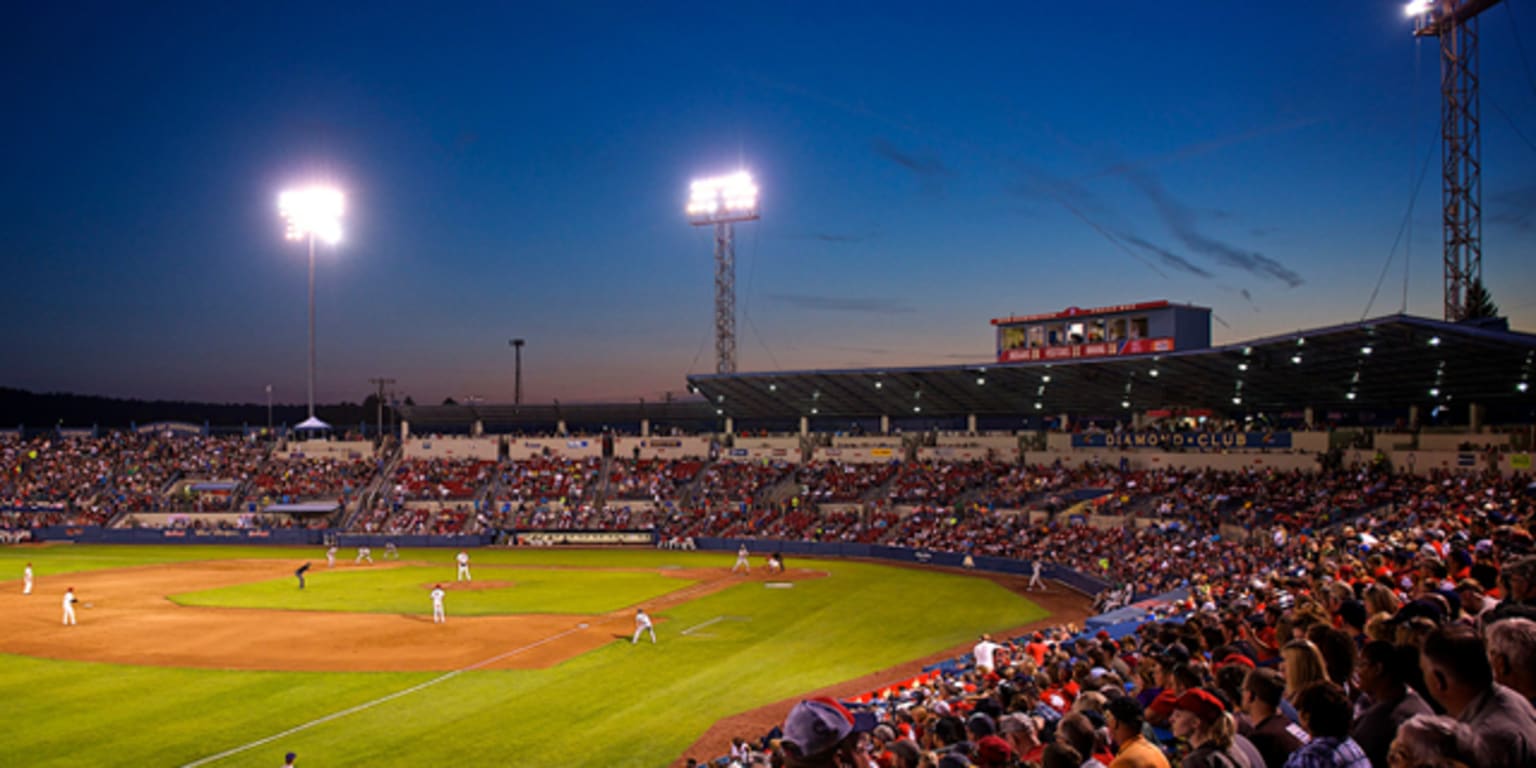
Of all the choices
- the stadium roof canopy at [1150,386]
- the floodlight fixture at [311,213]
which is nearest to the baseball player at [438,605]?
the floodlight fixture at [311,213]

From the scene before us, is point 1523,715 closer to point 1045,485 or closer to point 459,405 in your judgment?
point 1045,485

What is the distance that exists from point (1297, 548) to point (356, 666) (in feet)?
87.9

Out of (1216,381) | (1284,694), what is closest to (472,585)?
(1216,381)

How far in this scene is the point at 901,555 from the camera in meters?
48.6

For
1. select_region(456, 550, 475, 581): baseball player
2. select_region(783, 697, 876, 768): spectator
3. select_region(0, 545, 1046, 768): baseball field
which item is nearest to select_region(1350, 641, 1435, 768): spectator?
select_region(783, 697, 876, 768): spectator

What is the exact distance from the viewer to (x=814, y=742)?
159 inches

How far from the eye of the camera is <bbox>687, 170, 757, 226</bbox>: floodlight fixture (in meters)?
60.3

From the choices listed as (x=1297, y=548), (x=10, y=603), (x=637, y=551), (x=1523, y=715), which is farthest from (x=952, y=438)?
(x=1523, y=715)

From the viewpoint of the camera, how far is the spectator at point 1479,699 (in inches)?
141

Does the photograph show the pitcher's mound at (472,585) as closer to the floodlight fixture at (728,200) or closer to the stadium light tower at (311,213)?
the stadium light tower at (311,213)

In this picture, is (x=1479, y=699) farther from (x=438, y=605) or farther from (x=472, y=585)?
(x=472, y=585)

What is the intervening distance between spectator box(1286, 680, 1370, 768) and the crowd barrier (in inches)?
1261

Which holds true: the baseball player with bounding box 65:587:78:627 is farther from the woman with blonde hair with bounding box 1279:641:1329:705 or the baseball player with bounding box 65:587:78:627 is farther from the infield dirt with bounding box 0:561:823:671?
the woman with blonde hair with bounding box 1279:641:1329:705

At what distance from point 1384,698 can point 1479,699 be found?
0.91 meters
